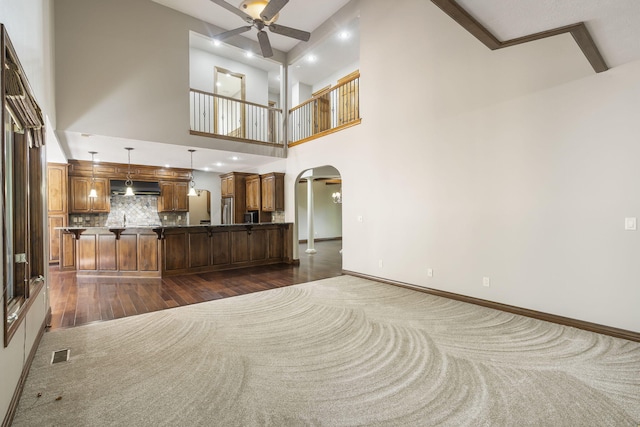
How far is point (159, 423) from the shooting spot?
179 centimetres

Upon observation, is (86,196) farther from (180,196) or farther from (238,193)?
(238,193)

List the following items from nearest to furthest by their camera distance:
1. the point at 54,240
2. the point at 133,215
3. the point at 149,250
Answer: the point at 149,250 < the point at 54,240 < the point at 133,215

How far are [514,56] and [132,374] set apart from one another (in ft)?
17.1

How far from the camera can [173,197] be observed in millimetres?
9250

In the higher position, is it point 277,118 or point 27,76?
point 277,118

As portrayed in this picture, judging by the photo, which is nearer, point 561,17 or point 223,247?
point 561,17

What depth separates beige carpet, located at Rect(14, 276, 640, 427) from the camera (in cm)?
187

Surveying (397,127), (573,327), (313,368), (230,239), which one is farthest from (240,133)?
(573,327)

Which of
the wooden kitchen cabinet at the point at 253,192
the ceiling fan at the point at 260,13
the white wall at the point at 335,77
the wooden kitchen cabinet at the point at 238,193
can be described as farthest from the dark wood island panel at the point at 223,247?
the white wall at the point at 335,77

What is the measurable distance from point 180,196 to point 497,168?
8712 millimetres

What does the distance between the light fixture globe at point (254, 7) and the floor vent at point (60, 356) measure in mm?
4340

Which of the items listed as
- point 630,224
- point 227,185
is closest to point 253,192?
point 227,185

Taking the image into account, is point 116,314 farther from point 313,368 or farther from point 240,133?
point 240,133

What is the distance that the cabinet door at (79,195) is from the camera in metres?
7.67
